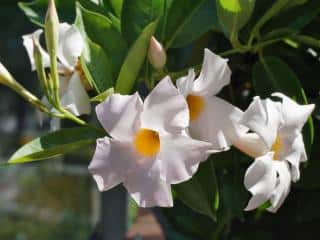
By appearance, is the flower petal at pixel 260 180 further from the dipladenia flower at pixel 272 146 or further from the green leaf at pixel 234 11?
the green leaf at pixel 234 11

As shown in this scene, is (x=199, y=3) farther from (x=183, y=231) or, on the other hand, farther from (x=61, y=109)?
(x=183, y=231)

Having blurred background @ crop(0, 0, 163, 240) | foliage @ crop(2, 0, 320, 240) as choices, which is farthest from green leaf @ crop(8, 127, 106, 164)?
blurred background @ crop(0, 0, 163, 240)

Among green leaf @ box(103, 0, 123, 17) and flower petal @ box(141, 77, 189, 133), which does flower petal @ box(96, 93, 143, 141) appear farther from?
green leaf @ box(103, 0, 123, 17)

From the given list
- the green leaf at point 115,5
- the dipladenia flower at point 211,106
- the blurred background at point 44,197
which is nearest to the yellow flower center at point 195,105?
the dipladenia flower at point 211,106

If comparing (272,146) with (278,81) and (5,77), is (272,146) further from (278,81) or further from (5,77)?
(5,77)

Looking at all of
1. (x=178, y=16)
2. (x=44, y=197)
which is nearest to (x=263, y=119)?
(x=178, y=16)

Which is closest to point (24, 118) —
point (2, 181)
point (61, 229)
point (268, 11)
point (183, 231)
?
point (2, 181)
